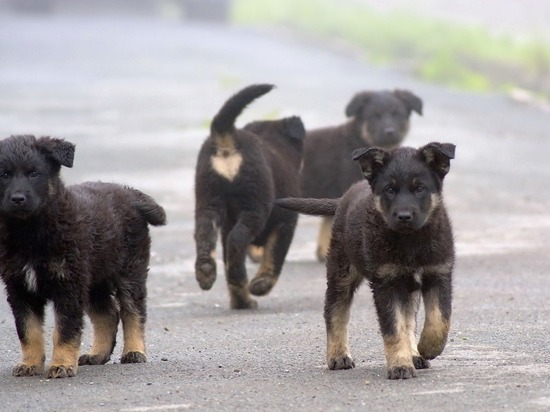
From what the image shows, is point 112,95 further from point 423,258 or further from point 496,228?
point 423,258

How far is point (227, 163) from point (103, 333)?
2759 mm

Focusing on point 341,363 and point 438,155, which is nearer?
point 438,155

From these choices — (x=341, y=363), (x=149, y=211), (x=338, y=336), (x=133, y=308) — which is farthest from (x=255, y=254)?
(x=341, y=363)

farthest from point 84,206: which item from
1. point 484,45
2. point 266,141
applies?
point 484,45

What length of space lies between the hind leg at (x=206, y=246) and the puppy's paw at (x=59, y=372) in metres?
2.77

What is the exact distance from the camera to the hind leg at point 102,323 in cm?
859

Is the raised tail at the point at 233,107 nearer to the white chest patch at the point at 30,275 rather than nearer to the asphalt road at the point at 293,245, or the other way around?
the asphalt road at the point at 293,245

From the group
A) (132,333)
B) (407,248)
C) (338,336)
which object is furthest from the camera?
(132,333)

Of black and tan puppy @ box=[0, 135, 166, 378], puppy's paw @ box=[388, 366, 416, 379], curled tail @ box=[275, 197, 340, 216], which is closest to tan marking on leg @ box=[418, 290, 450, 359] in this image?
puppy's paw @ box=[388, 366, 416, 379]

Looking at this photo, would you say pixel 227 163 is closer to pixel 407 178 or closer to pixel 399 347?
pixel 407 178

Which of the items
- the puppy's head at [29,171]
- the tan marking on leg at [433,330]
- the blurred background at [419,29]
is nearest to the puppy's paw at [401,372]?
the tan marking on leg at [433,330]

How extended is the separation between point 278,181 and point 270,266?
0.80 metres

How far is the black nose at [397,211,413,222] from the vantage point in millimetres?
7508

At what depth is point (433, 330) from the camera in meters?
7.66
